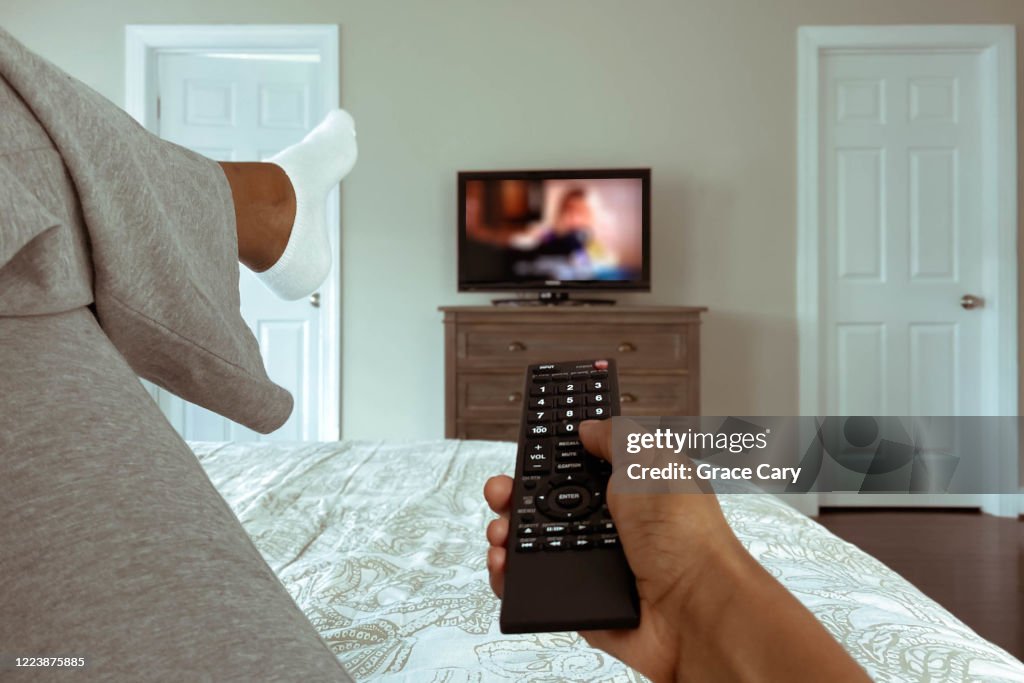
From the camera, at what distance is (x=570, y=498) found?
518 millimetres

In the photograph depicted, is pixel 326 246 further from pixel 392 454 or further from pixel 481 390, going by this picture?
pixel 481 390

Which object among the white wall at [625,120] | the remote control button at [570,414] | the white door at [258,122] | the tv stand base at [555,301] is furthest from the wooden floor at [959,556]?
the white door at [258,122]

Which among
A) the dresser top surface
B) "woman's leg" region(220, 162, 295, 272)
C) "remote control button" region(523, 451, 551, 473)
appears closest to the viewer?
"remote control button" region(523, 451, 551, 473)

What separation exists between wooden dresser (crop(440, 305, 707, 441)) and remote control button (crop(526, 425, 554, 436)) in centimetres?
211

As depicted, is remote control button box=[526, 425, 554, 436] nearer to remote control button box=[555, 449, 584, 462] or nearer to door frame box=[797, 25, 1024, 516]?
remote control button box=[555, 449, 584, 462]

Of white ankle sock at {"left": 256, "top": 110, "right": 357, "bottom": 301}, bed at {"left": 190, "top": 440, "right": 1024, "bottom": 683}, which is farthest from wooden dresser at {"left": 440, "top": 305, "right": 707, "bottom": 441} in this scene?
white ankle sock at {"left": 256, "top": 110, "right": 357, "bottom": 301}

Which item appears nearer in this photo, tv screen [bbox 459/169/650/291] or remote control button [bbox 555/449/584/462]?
remote control button [bbox 555/449/584/462]

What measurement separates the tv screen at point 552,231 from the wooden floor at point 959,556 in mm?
1274

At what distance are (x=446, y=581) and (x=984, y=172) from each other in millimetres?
3287

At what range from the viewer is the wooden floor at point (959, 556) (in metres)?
1.90

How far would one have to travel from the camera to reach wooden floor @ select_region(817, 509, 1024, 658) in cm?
190

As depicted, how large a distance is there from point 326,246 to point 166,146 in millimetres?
414
